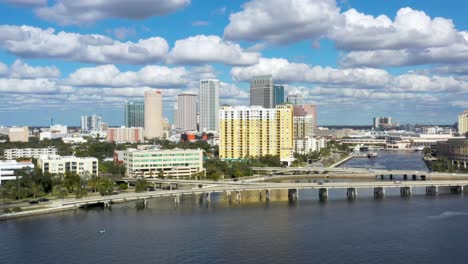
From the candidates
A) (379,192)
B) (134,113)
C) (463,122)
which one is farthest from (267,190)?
(134,113)

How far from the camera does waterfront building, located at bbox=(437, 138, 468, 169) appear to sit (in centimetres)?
7006

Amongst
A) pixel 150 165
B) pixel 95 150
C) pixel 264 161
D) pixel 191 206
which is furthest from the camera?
pixel 95 150

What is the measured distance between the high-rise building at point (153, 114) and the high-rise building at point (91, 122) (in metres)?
45.0

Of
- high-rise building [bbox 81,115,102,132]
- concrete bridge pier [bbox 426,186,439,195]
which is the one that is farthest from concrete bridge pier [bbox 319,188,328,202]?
high-rise building [bbox 81,115,102,132]

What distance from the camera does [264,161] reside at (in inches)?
2517

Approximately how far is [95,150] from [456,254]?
218 feet

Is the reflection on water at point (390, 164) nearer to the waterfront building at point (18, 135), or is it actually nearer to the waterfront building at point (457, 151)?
the waterfront building at point (457, 151)

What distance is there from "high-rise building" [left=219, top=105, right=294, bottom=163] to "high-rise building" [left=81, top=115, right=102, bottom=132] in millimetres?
111322

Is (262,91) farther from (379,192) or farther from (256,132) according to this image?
(379,192)

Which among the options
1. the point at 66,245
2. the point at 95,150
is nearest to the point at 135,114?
the point at 95,150

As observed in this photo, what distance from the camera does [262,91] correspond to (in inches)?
4911

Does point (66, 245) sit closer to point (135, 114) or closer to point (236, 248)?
point (236, 248)

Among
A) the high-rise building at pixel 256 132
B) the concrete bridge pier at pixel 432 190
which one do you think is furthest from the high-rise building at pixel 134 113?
the concrete bridge pier at pixel 432 190

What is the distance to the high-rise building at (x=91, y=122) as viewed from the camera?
6885 inches
